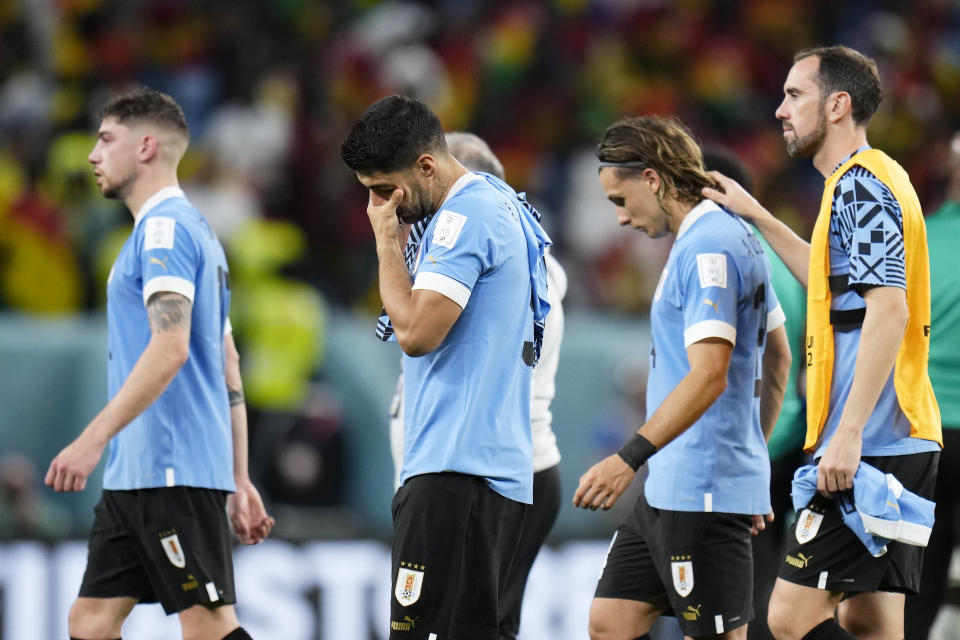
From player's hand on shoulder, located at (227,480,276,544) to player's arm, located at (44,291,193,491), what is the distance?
69 centimetres

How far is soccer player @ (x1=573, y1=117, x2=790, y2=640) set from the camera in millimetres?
4590

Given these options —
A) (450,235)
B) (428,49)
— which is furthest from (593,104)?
(450,235)

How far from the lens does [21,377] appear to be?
361 inches

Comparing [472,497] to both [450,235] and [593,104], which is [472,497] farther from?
[593,104]

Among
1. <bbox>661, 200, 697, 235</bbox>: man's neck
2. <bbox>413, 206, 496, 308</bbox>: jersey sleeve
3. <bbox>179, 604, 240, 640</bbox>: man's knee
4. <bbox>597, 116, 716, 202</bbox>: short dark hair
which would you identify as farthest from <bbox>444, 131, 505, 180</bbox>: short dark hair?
<bbox>179, 604, 240, 640</bbox>: man's knee

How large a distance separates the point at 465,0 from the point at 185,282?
9.73 meters

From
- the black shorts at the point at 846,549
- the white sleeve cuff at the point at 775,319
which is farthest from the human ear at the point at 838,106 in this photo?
the black shorts at the point at 846,549

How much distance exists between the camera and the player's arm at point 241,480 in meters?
5.34

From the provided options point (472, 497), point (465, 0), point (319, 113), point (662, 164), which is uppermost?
point (465, 0)

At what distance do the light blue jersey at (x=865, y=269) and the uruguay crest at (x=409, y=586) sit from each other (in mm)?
1345

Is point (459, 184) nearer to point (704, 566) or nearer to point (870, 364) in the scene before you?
point (870, 364)

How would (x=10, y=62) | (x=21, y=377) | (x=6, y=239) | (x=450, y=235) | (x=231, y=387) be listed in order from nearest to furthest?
1. (x=450, y=235)
2. (x=231, y=387)
3. (x=21, y=377)
4. (x=6, y=239)
5. (x=10, y=62)

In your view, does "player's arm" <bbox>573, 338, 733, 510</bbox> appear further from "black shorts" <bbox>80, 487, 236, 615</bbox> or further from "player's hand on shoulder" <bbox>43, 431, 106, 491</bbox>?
"player's hand on shoulder" <bbox>43, 431, 106, 491</bbox>

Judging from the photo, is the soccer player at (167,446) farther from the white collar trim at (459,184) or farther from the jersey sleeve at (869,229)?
the jersey sleeve at (869,229)
